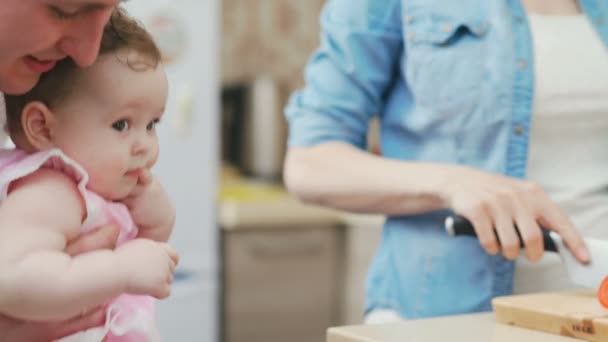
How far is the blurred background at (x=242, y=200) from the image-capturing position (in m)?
2.66

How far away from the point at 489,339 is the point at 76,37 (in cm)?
47

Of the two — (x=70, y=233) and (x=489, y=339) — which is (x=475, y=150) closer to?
(x=489, y=339)

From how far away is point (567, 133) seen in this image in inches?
46.6

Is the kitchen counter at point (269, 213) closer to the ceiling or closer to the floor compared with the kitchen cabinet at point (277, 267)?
closer to the ceiling

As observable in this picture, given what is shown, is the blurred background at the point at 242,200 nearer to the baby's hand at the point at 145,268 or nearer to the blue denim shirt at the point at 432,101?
the blue denim shirt at the point at 432,101

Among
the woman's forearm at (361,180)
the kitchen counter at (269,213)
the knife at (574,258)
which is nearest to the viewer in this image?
the knife at (574,258)

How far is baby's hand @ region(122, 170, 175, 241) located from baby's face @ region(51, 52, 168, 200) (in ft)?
0.12

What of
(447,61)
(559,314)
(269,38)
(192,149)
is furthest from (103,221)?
(269,38)

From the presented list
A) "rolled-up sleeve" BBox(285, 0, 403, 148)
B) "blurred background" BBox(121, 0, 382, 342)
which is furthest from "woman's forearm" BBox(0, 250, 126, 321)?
"blurred background" BBox(121, 0, 382, 342)

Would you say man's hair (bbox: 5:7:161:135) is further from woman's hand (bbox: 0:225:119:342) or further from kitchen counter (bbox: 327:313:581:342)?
kitchen counter (bbox: 327:313:581:342)

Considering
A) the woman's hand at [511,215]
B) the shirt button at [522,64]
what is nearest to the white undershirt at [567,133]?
the shirt button at [522,64]

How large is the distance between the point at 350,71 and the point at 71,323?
564mm

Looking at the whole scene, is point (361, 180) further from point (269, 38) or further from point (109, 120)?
point (269, 38)

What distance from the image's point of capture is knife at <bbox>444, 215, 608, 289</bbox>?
1006 millimetres
